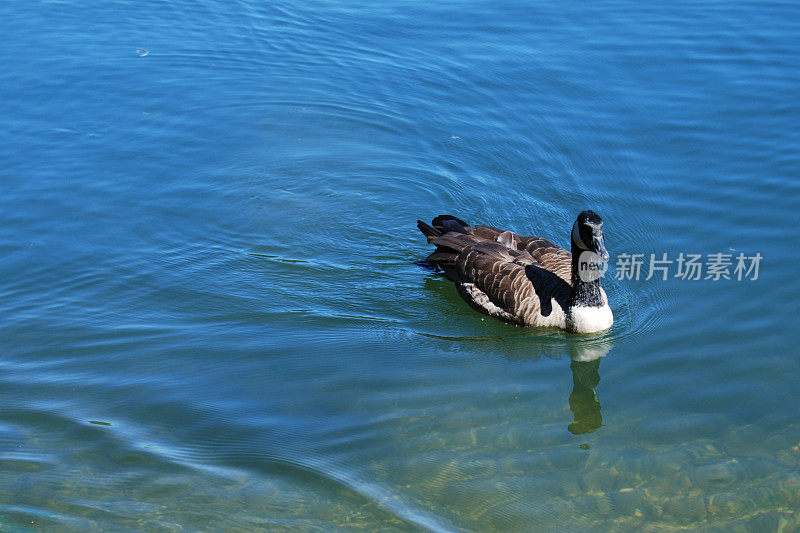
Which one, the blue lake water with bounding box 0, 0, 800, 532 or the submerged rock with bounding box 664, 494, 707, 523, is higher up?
the blue lake water with bounding box 0, 0, 800, 532

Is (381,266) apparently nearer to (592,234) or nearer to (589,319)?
(589,319)

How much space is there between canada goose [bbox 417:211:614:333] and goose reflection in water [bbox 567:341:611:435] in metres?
0.25

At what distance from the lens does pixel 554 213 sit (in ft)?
39.9

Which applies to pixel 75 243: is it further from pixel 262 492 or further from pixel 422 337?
pixel 262 492

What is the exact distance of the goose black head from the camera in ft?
29.7

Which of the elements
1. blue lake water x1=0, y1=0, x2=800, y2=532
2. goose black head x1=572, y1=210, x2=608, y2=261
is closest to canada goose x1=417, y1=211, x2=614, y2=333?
goose black head x1=572, y1=210, x2=608, y2=261

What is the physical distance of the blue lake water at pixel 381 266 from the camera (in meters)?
7.07

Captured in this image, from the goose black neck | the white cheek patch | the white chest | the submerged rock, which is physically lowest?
the submerged rock

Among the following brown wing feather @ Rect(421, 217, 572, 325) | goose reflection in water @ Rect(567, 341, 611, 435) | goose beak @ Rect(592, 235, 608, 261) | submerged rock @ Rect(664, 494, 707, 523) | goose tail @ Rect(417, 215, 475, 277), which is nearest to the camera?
submerged rock @ Rect(664, 494, 707, 523)

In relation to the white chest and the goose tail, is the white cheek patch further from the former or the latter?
the goose tail

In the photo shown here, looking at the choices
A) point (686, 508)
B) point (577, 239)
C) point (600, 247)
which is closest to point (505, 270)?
point (577, 239)

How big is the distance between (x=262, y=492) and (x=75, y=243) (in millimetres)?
5914

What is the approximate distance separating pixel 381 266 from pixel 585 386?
353 cm

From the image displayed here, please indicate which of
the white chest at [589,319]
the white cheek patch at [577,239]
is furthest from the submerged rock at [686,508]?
the white cheek patch at [577,239]
